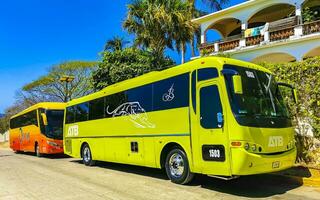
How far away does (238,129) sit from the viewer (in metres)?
7.85

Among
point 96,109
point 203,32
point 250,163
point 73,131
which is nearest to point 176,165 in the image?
point 250,163

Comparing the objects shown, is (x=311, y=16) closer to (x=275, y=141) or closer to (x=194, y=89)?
(x=194, y=89)

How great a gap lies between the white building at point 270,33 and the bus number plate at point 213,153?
1467 cm

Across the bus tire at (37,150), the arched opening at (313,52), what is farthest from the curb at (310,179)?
the bus tire at (37,150)

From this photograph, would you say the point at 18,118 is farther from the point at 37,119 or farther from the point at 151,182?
the point at 151,182

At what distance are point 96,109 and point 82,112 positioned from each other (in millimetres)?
1654

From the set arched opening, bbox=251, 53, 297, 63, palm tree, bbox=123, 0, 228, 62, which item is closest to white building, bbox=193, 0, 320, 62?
arched opening, bbox=251, 53, 297, 63

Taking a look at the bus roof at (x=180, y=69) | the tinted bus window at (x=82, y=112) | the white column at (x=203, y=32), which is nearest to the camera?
the bus roof at (x=180, y=69)

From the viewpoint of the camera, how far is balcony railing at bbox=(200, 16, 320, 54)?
2111 cm

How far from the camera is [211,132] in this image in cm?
847

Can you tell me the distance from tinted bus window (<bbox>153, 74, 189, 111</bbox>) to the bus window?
693mm

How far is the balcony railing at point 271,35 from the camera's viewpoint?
2111 cm

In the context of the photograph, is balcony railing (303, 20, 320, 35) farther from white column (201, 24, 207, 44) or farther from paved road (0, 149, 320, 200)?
paved road (0, 149, 320, 200)

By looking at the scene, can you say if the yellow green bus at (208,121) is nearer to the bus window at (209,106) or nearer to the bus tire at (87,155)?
the bus window at (209,106)
